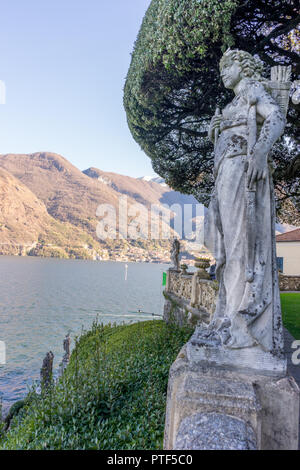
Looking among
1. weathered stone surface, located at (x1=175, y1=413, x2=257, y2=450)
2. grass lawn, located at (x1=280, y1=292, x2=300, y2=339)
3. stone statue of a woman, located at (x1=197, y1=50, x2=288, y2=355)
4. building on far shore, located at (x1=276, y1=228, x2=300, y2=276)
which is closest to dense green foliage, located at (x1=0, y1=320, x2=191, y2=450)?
weathered stone surface, located at (x1=175, y1=413, x2=257, y2=450)

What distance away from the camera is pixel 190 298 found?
10.1 meters

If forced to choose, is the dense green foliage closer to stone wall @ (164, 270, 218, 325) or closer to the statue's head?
stone wall @ (164, 270, 218, 325)

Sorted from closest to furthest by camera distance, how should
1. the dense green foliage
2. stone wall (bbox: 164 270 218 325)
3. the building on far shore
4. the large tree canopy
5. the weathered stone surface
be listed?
the weathered stone surface, the dense green foliage, the large tree canopy, stone wall (bbox: 164 270 218 325), the building on far shore

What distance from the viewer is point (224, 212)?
268 cm

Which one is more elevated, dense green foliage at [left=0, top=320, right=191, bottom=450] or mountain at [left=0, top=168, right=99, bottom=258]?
mountain at [left=0, top=168, right=99, bottom=258]

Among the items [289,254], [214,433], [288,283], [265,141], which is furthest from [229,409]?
[289,254]

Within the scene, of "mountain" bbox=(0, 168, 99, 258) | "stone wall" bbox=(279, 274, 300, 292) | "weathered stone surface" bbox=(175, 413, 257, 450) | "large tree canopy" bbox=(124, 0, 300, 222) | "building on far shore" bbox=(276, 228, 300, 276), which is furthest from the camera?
"mountain" bbox=(0, 168, 99, 258)

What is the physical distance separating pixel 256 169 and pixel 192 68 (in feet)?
23.0

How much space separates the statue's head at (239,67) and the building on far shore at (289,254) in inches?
1205

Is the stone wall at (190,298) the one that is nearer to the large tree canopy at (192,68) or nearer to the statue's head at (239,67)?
the large tree canopy at (192,68)

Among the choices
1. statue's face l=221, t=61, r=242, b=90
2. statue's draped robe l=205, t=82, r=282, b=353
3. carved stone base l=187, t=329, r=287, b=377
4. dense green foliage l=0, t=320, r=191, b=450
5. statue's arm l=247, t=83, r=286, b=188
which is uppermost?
statue's face l=221, t=61, r=242, b=90

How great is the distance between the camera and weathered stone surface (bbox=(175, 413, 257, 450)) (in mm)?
1663

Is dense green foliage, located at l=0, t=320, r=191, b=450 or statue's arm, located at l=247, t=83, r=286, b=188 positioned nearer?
statue's arm, located at l=247, t=83, r=286, b=188

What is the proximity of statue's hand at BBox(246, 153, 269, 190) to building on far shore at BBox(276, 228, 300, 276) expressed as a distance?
3085cm
